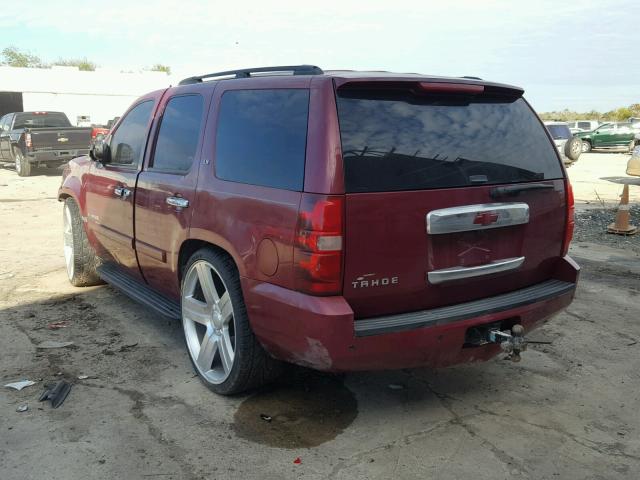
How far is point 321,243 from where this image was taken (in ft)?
9.12

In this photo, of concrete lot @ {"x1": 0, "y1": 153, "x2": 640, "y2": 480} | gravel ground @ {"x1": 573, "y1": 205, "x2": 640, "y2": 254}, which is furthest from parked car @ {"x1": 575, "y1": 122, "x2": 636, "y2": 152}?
concrete lot @ {"x1": 0, "y1": 153, "x2": 640, "y2": 480}

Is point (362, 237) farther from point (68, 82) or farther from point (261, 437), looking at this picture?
point (68, 82)

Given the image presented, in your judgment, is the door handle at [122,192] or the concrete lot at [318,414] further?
the door handle at [122,192]

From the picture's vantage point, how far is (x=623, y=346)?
4.53 m

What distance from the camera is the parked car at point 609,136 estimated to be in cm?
3019

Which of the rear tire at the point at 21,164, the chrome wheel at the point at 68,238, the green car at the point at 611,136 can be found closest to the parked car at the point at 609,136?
the green car at the point at 611,136

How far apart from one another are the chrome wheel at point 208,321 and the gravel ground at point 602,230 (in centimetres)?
628

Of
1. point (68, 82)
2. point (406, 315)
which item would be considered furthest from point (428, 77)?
point (68, 82)

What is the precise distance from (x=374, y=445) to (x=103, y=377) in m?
1.89

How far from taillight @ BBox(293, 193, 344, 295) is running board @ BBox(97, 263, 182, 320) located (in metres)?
1.54

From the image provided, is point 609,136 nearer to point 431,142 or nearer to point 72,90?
point 72,90

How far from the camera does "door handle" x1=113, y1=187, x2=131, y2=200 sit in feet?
14.9

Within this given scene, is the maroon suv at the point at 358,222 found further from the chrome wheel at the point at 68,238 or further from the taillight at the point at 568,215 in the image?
the chrome wheel at the point at 68,238

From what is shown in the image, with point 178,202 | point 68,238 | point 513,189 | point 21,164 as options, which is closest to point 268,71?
point 178,202
